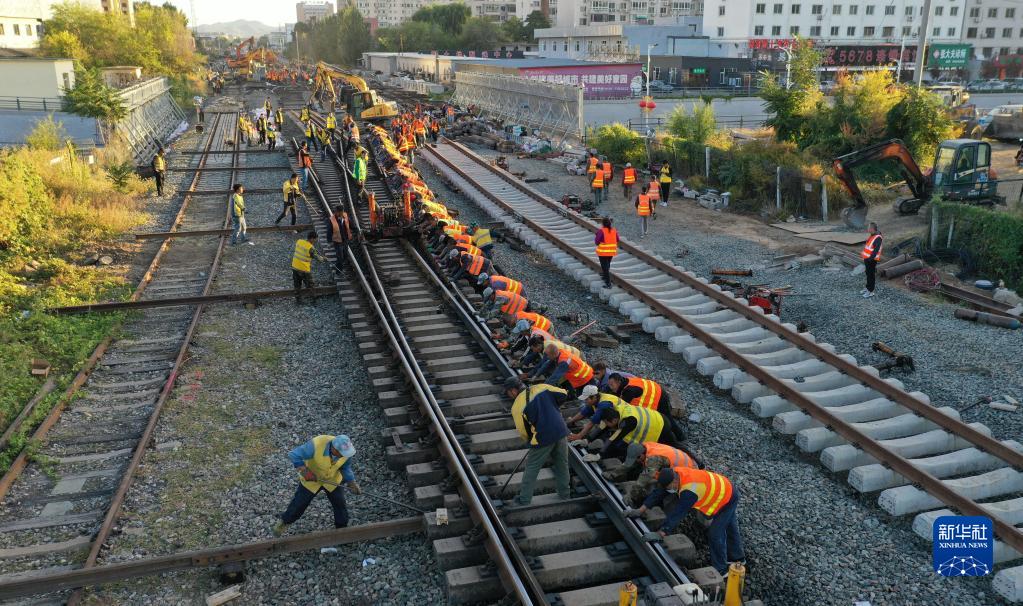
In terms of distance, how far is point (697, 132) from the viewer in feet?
90.1

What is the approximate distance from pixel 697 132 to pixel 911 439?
20.5 metres

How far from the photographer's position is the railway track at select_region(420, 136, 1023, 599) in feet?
24.6

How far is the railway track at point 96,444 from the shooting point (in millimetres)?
7285

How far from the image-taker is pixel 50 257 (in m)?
16.8

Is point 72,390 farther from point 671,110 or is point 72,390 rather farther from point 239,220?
point 671,110

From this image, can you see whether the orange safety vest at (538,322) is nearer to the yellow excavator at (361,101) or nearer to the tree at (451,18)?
the yellow excavator at (361,101)

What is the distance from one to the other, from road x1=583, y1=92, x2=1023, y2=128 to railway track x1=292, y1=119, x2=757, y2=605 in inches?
1047

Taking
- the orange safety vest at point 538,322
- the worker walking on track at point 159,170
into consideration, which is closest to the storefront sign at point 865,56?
the worker walking on track at point 159,170

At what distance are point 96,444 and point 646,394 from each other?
21.6ft

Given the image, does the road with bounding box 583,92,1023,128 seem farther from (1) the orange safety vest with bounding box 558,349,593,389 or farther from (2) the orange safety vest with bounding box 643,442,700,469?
(2) the orange safety vest with bounding box 643,442,700,469

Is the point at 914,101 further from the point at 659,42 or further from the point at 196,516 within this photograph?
the point at 659,42

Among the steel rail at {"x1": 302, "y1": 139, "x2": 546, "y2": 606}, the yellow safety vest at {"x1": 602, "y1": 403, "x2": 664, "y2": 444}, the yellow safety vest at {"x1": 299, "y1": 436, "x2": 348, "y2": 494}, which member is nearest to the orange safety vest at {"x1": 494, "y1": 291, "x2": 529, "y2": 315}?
the steel rail at {"x1": 302, "y1": 139, "x2": 546, "y2": 606}

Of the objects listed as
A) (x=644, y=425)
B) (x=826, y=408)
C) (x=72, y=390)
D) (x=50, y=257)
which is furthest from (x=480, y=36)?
(x=644, y=425)

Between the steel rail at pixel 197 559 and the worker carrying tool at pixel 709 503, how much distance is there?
232 cm
